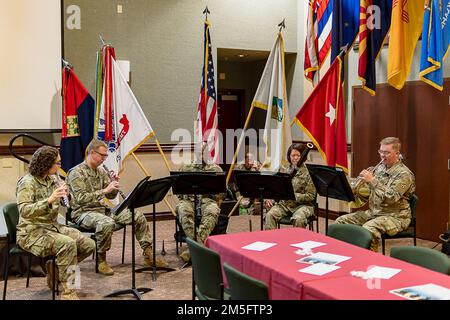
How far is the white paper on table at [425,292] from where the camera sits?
107 inches

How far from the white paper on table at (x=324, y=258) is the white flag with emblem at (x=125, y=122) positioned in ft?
13.2

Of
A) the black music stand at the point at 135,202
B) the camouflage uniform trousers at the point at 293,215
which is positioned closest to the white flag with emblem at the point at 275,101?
the camouflage uniform trousers at the point at 293,215

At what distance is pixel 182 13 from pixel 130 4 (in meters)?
0.88

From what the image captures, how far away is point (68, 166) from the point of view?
7.32m

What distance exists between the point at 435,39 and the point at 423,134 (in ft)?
5.13

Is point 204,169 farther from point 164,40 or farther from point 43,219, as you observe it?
point 164,40

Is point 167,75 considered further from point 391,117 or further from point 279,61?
point 391,117

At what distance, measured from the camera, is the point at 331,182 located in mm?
5402

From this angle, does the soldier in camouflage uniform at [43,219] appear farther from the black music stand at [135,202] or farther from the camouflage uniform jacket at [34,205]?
the black music stand at [135,202]

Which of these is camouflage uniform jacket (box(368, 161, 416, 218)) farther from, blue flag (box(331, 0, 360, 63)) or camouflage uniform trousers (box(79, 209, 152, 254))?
camouflage uniform trousers (box(79, 209, 152, 254))

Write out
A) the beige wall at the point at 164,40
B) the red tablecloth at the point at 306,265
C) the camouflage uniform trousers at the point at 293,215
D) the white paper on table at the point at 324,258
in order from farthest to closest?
1. the beige wall at the point at 164,40
2. the camouflage uniform trousers at the point at 293,215
3. the white paper on table at the point at 324,258
4. the red tablecloth at the point at 306,265

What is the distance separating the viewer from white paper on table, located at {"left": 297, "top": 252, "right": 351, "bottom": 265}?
11.2 feet

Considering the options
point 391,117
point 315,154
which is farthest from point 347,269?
point 315,154
